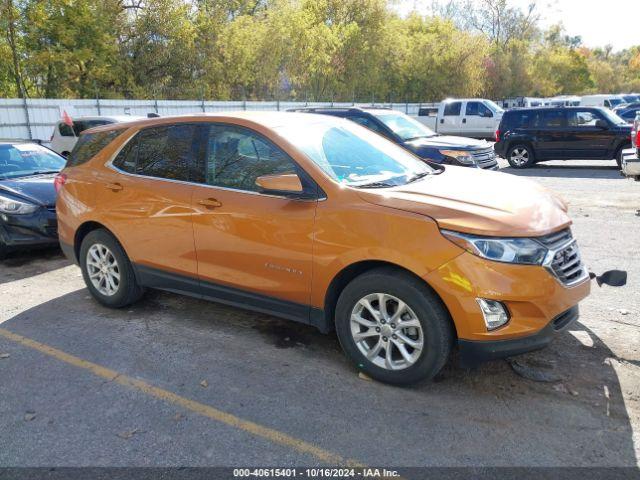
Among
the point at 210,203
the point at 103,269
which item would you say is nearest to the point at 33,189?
the point at 103,269

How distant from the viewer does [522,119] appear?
15547 millimetres

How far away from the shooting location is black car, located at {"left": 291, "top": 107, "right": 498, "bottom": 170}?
34.3ft

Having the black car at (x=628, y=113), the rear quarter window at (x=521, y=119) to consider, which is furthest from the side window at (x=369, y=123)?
the black car at (x=628, y=113)

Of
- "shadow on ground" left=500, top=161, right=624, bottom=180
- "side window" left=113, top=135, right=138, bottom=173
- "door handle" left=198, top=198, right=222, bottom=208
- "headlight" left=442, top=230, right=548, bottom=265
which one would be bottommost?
"shadow on ground" left=500, top=161, right=624, bottom=180

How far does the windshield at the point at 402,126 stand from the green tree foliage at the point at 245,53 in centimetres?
1789

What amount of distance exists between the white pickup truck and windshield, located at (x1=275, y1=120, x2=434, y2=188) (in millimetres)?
18942

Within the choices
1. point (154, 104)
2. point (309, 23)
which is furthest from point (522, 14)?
point (154, 104)

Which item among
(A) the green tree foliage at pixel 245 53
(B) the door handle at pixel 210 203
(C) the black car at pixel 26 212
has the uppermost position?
(A) the green tree foliage at pixel 245 53

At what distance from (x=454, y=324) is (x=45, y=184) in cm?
602

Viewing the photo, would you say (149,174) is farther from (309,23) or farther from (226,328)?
(309,23)

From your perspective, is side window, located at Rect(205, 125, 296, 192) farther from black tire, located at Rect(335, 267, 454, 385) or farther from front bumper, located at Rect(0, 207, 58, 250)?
front bumper, located at Rect(0, 207, 58, 250)

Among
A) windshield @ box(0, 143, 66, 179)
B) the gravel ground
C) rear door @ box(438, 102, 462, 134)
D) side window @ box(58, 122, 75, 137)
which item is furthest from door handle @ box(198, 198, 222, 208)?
rear door @ box(438, 102, 462, 134)

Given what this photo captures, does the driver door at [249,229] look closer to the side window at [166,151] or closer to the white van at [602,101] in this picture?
the side window at [166,151]

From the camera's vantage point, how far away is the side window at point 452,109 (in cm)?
2270
